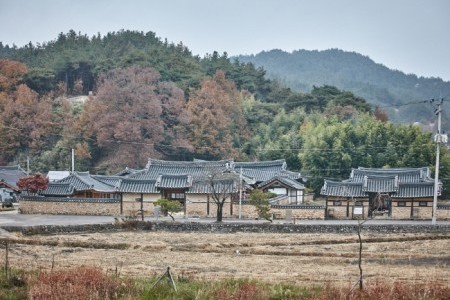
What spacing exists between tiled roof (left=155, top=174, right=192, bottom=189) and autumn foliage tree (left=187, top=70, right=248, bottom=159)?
2053 centimetres

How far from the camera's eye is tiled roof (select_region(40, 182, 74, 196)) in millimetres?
42312

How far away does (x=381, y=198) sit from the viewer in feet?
126

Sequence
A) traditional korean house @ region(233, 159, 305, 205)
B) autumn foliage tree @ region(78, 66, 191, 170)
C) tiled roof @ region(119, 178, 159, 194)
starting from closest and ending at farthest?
1. tiled roof @ region(119, 178, 159, 194)
2. traditional korean house @ region(233, 159, 305, 205)
3. autumn foliage tree @ region(78, 66, 191, 170)

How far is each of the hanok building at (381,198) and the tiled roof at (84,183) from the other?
17.9 metres

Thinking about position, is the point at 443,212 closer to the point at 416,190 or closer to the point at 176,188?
the point at 416,190

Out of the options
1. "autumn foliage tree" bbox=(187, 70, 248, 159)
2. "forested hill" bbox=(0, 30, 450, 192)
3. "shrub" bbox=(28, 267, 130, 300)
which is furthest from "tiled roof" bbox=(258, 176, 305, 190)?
"shrub" bbox=(28, 267, 130, 300)

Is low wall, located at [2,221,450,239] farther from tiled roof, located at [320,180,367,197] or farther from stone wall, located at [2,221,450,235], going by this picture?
tiled roof, located at [320,180,367,197]

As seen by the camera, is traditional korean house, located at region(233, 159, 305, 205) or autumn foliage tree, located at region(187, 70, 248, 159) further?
autumn foliage tree, located at region(187, 70, 248, 159)

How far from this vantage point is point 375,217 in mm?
37438

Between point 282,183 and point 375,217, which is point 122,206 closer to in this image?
point 282,183

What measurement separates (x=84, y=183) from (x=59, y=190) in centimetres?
213

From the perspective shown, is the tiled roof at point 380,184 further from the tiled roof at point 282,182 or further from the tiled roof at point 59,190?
the tiled roof at point 59,190

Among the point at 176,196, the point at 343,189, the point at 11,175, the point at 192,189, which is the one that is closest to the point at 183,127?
the point at 11,175

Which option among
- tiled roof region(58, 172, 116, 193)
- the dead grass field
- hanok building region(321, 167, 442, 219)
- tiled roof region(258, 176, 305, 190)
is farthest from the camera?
tiled roof region(58, 172, 116, 193)
